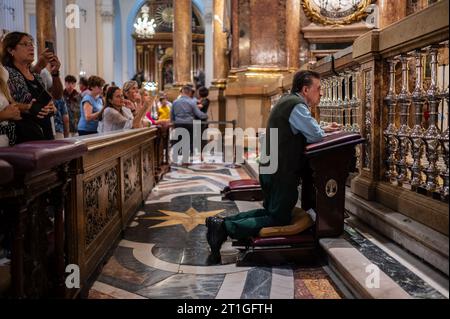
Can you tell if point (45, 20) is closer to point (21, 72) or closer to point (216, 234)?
point (21, 72)

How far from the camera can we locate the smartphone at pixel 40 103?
132 inches

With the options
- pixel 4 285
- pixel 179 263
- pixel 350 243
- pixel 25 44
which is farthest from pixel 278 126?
pixel 4 285

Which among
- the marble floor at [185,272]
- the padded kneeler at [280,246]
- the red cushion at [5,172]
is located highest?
the red cushion at [5,172]

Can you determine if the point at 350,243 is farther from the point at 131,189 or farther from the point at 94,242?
the point at 131,189

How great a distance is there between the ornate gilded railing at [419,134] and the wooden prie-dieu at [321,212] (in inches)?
12.8

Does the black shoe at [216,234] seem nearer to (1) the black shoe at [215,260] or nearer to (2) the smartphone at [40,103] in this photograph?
(1) the black shoe at [215,260]

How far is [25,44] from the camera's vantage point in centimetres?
358

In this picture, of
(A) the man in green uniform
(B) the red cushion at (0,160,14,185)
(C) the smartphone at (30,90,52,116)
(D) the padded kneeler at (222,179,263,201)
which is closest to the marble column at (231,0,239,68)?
(D) the padded kneeler at (222,179,263,201)

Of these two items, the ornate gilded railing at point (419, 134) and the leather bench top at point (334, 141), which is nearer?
the ornate gilded railing at point (419, 134)

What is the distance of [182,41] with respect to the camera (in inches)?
598

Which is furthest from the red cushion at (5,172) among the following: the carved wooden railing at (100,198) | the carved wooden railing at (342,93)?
the carved wooden railing at (342,93)

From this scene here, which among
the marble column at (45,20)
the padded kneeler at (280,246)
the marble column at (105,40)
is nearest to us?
the padded kneeler at (280,246)

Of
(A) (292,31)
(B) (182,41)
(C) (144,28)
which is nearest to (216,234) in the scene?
(A) (292,31)

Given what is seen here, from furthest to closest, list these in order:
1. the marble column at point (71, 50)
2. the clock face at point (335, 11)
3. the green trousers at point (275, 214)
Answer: the marble column at point (71, 50), the clock face at point (335, 11), the green trousers at point (275, 214)
